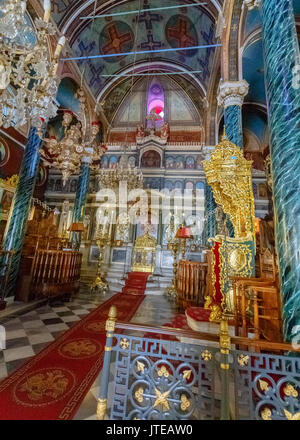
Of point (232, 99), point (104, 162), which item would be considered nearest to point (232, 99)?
point (232, 99)

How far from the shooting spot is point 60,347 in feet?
7.93

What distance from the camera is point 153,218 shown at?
1039 cm

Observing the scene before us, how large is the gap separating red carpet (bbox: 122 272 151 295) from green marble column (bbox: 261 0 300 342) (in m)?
5.10

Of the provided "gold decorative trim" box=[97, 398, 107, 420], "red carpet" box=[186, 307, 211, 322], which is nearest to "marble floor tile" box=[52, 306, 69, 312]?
"red carpet" box=[186, 307, 211, 322]

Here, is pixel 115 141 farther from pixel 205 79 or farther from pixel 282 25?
pixel 282 25

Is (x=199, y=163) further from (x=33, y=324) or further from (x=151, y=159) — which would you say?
(x=33, y=324)

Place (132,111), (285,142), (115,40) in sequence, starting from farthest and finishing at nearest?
(132,111), (115,40), (285,142)

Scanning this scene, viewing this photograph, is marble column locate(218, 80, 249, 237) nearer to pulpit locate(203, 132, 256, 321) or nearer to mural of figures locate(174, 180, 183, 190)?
pulpit locate(203, 132, 256, 321)

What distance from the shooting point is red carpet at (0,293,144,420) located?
1434 mm

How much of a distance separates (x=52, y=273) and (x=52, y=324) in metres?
1.76

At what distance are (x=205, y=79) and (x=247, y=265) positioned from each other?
990 cm

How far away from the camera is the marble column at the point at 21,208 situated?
4.36 meters

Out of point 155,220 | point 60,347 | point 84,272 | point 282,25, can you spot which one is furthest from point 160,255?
point 282,25

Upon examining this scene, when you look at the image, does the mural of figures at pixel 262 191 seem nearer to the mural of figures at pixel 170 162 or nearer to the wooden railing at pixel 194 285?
the mural of figures at pixel 170 162
